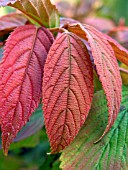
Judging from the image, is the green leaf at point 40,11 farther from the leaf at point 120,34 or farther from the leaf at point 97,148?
the leaf at point 120,34

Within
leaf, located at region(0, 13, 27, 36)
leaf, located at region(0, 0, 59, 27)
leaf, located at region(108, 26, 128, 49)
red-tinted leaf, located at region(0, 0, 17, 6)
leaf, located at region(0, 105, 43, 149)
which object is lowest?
leaf, located at region(0, 105, 43, 149)

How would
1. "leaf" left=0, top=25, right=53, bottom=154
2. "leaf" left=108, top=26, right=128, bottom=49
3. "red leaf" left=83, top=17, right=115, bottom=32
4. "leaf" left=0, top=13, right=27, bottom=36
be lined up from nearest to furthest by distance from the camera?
"leaf" left=0, top=25, right=53, bottom=154
"leaf" left=0, top=13, right=27, bottom=36
"leaf" left=108, top=26, right=128, bottom=49
"red leaf" left=83, top=17, right=115, bottom=32

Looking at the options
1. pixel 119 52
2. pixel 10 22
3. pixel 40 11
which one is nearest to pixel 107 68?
pixel 119 52

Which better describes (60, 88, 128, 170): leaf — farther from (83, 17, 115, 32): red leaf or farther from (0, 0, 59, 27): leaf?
(83, 17, 115, 32): red leaf

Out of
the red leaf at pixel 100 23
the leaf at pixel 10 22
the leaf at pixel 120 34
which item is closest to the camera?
the leaf at pixel 10 22

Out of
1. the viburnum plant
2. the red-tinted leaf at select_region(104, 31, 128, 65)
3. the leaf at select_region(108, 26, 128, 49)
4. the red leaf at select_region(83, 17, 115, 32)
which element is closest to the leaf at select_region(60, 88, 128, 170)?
the viburnum plant

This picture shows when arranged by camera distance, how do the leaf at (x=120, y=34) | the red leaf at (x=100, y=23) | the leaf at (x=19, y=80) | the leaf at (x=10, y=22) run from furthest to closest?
the red leaf at (x=100, y=23) < the leaf at (x=120, y=34) < the leaf at (x=10, y=22) < the leaf at (x=19, y=80)

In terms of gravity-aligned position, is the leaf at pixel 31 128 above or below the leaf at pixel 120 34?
Answer: below

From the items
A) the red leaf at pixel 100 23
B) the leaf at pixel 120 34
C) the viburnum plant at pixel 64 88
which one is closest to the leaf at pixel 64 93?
the viburnum plant at pixel 64 88

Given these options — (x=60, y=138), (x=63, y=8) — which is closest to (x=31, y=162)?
(x=63, y=8)

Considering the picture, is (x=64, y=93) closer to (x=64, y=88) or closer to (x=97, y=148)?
(x=64, y=88)
